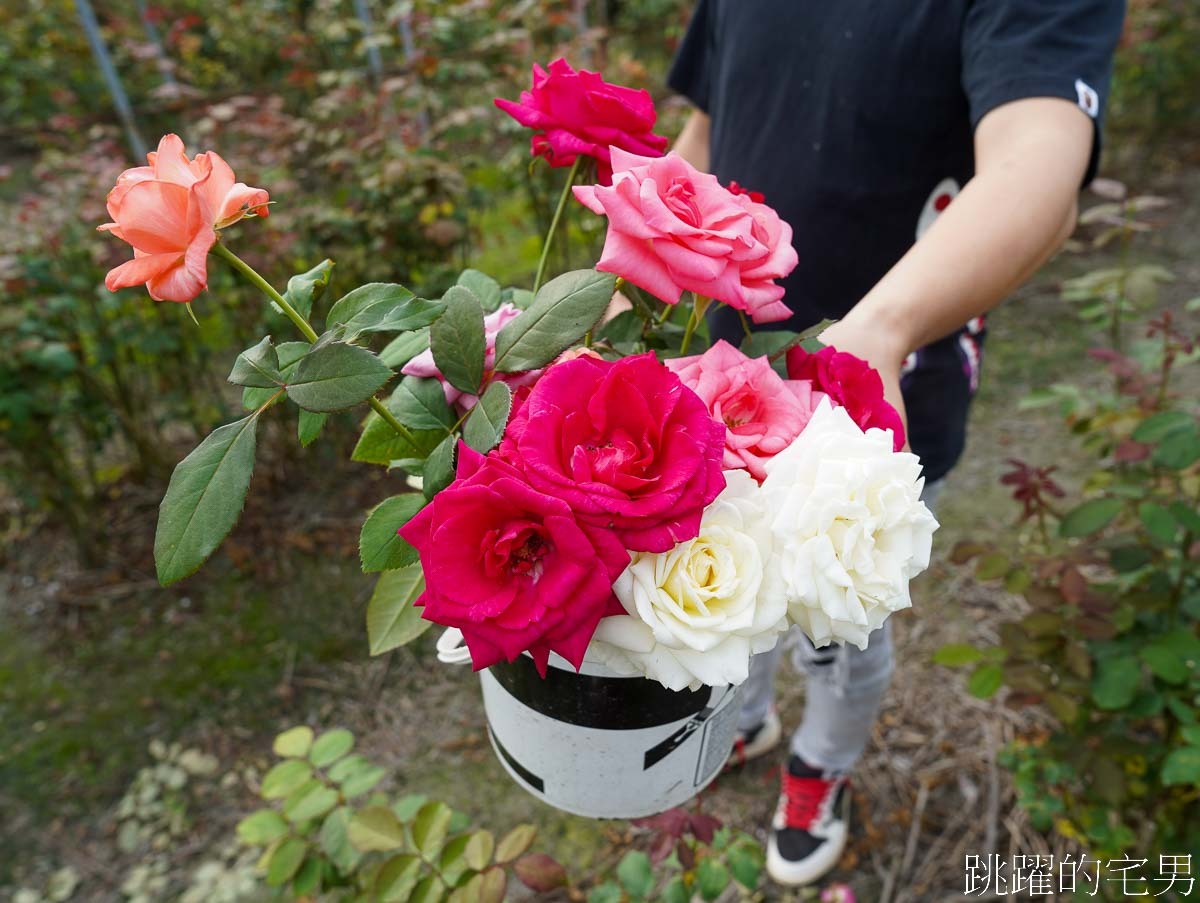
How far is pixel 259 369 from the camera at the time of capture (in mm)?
553

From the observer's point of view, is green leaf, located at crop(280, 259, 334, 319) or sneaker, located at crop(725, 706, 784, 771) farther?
sneaker, located at crop(725, 706, 784, 771)

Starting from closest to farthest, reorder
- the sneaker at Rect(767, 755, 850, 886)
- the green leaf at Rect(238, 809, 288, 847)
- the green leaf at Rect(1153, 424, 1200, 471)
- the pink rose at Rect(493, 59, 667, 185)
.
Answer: the pink rose at Rect(493, 59, 667, 185) → the green leaf at Rect(238, 809, 288, 847) → the green leaf at Rect(1153, 424, 1200, 471) → the sneaker at Rect(767, 755, 850, 886)

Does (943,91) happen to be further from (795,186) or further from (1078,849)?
(1078,849)

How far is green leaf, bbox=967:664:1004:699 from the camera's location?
1.43 metres

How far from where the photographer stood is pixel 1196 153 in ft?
15.7

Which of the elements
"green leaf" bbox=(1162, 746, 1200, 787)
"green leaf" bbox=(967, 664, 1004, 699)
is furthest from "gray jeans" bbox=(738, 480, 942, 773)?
"green leaf" bbox=(1162, 746, 1200, 787)

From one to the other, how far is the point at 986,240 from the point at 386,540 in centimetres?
69

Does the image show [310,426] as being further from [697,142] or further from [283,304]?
[697,142]

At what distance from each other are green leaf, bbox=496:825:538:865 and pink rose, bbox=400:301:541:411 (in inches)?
26.6

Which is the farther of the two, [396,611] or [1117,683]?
[1117,683]

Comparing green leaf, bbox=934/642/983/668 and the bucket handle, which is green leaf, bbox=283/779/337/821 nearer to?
the bucket handle

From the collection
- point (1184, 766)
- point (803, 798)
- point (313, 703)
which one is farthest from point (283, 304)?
point (313, 703)

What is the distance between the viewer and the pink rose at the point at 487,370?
66 centimetres

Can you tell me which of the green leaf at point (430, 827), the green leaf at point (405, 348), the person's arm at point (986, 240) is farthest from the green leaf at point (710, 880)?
the green leaf at point (405, 348)
